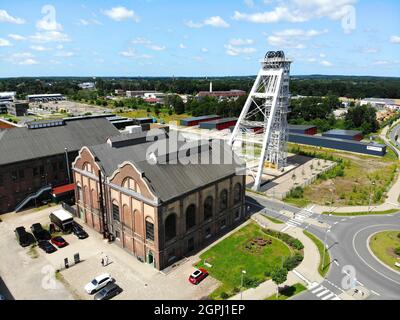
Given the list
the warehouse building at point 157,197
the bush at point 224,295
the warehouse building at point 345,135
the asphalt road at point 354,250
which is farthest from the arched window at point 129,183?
the warehouse building at point 345,135

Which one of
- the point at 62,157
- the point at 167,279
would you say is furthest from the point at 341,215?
the point at 62,157

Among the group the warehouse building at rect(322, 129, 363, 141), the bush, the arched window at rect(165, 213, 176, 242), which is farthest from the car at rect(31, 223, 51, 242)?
the warehouse building at rect(322, 129, 363, 141)

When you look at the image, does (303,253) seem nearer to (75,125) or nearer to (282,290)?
(282,290)

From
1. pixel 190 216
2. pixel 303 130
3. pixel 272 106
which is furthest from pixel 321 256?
pixel 303 130

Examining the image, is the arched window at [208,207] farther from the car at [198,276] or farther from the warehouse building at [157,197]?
the car at [198,276]

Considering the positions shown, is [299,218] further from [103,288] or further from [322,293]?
[103,288]

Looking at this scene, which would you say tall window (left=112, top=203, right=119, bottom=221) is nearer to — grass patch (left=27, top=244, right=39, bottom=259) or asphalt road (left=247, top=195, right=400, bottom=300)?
grass patch (left=27, top=244, right=39, bottom=259)

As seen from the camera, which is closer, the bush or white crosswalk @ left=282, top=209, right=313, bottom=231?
the bush
